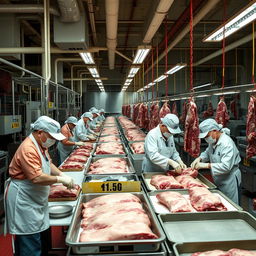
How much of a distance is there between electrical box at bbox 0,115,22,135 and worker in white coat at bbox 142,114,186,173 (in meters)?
2.83

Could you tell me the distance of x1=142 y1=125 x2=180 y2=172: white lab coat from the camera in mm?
4442

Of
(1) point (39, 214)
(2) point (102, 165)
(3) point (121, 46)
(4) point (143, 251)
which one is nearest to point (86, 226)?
(4) point (143, 251)

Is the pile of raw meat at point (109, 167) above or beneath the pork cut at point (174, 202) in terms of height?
above

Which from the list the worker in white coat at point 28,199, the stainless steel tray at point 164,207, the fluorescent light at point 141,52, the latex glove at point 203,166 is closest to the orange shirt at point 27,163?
the worker in white coat at point 28,199

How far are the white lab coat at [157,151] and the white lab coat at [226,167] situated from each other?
69 cm

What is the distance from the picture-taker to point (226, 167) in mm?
4109

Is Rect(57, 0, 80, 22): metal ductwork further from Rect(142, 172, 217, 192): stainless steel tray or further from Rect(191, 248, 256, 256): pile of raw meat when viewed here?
Rect(191, 248, 256, 256): pile of raw meat

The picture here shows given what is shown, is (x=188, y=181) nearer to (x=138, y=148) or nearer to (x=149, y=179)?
(x=149, y=179)

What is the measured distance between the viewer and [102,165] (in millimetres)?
4516

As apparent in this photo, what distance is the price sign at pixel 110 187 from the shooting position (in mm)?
3166

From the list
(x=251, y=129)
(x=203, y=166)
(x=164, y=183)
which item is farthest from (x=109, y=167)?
(x=251, y=129)

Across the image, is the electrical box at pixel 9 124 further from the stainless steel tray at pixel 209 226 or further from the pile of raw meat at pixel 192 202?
the stainless steel tray at pixel 209 226

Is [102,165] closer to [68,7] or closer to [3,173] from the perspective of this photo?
[3,173]

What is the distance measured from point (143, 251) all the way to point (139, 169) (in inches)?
131
